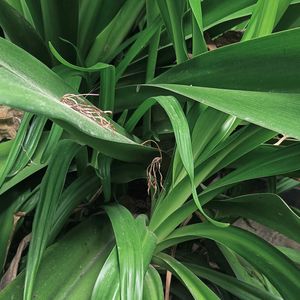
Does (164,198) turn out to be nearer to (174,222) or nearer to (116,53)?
(174,222)

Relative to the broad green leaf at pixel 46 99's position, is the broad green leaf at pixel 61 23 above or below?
above

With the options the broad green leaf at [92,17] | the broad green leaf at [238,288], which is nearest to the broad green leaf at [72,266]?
the broad green leaf at [238,288]

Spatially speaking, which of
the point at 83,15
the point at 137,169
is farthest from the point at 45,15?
the point at 137,169

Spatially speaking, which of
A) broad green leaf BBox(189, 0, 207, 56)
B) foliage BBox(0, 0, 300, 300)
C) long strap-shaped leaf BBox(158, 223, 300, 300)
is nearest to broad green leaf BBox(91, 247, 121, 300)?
foliage BBox(0, 0, 300, 300)

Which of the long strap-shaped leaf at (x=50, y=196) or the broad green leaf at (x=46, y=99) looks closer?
the broad green leaf at (x=46, y=99)

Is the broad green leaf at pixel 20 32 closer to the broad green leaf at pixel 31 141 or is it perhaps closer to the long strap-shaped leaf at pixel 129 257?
the broad green leaf at pixel 31 141

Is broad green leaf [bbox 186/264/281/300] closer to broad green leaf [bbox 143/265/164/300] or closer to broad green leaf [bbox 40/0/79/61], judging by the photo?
broad green leaf [bbox 143/265/164/300]

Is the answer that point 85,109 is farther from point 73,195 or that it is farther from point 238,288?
point 238,288
